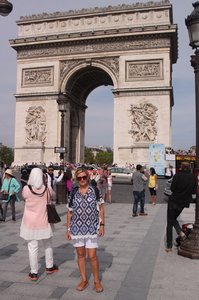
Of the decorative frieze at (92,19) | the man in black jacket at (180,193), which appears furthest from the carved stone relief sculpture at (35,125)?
the man in black jacket at (180,193)

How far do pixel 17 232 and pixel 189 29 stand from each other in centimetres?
520

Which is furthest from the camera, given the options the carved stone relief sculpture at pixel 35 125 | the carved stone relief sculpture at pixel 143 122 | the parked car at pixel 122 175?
the carved stone relief sculpture at pixel 35 125

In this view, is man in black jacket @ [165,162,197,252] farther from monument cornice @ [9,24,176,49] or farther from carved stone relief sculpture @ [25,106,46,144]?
carved stone relief sculpture @ [25,106,46,144]

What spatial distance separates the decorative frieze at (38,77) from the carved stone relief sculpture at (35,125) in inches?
85.9

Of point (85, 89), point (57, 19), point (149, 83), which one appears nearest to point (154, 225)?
point (149, 83)

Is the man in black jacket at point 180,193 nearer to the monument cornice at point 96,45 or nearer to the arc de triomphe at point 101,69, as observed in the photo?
the arc de triomphe at point 101,69

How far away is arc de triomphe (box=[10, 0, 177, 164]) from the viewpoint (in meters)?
30.0

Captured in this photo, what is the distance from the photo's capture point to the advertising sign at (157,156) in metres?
28.0

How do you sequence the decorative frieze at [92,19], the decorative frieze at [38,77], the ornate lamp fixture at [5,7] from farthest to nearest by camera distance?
the decorative frieze at [38,77], the decorative frieze at [92,19], the ornate lamp fixture at [5,7]

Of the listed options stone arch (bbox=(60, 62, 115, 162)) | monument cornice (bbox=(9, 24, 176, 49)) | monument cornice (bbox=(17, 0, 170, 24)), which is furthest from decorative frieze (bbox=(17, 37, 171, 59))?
monument cornice (bbox=(17, 0, 170, 24))

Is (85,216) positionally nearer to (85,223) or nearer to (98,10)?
(85,223)

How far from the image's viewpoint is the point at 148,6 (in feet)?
101

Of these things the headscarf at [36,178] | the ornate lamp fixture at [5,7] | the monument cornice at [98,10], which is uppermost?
the monument cornice at [98,10]

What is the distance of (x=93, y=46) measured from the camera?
32094 millimetres
